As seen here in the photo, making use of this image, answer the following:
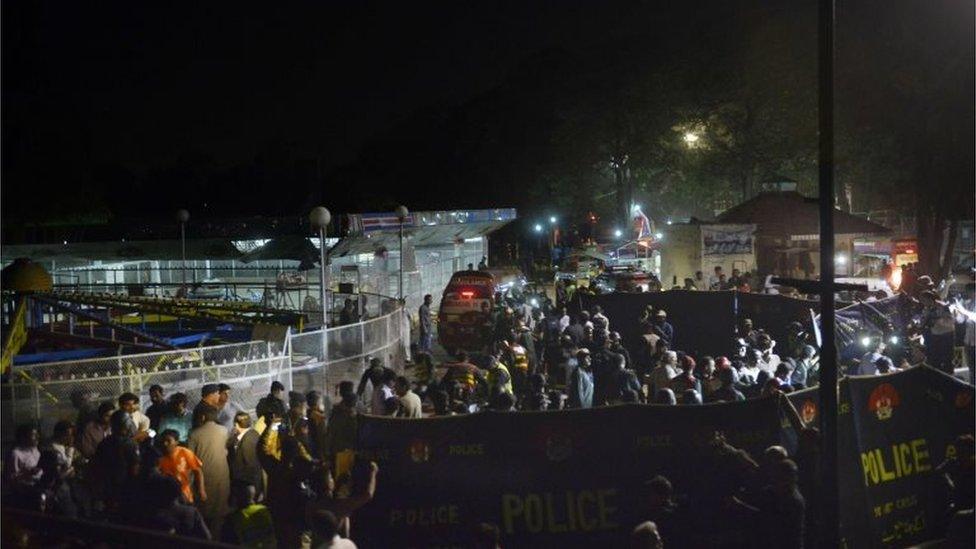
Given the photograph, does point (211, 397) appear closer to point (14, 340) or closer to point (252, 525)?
point (252, 525)

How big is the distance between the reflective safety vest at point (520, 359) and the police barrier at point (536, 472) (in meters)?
6.85

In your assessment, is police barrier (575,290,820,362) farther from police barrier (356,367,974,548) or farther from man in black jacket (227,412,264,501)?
man in black jacket (227,412,264,501)

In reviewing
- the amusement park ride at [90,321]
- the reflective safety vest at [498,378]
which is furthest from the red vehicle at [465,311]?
the reflective safety vest at [498,378]

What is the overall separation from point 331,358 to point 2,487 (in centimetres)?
698

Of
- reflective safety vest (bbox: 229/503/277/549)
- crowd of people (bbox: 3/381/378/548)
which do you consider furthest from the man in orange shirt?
reflective safety vest (bbox: 229/503/277/549)

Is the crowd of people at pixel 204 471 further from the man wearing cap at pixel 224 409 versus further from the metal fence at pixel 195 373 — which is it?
the metal fence at pixel 195 373

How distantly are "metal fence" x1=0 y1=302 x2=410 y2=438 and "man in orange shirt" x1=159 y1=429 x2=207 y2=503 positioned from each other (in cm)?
301

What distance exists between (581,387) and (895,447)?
4.54 m

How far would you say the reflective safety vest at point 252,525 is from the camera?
7281 millimetres

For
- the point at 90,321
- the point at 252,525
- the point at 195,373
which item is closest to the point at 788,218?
the point at 90,321

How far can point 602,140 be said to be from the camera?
60594mm

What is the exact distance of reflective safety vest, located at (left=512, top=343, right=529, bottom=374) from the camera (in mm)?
14805

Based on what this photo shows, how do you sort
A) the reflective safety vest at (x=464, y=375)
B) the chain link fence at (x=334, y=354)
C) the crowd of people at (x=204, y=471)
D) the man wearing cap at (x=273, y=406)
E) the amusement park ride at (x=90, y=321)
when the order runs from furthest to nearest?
the chain link fence at (x=334, y=354) → the reflective safety vest at (x=464, y=375) → the amusement park ride at (x=90, y=321) → the man wearing cap at (x=273, y=406) → the crowd of people at (x=204, y=471)

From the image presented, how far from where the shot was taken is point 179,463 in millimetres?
8406
